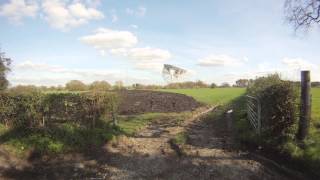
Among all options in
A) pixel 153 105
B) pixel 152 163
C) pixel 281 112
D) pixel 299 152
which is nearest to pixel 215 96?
pixel 153 105

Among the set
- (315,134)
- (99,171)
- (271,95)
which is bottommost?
(99,171)

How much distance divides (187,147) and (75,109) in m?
4.65

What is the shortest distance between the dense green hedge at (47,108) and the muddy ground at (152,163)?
1687mm

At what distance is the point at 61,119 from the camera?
15289 mm

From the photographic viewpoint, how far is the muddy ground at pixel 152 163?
10992 mm

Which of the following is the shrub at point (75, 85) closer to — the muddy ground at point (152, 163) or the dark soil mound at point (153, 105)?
the dark soil mound at point (153, 105)

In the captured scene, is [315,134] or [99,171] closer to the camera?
[99,171]

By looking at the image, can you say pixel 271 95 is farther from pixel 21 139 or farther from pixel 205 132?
pixel 21 139

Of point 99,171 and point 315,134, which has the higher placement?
point 315,134

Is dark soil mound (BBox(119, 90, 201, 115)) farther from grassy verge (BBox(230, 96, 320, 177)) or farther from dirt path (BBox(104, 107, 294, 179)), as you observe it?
grassy verge (BBox(230, 96, 320, 177))

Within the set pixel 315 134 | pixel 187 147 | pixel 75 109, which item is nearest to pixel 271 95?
pixel 315 134

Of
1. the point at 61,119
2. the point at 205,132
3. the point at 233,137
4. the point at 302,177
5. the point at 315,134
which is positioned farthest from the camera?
the point at 205,132

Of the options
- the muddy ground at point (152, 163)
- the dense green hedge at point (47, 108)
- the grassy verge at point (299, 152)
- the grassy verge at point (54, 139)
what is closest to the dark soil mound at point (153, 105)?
the dense green hedge at point (47, 108)

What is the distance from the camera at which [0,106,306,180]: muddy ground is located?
11.0 metres
